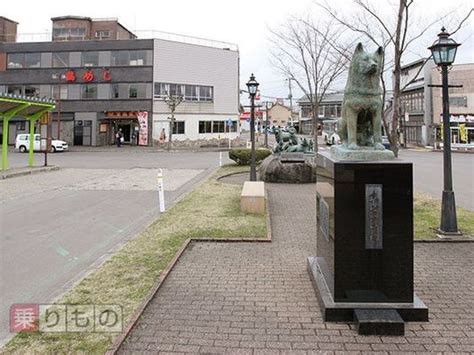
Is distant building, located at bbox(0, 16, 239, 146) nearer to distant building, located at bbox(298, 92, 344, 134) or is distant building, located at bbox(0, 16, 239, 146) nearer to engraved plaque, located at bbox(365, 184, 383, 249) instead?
distant building, located at bbox(298, 92, 344, 134)

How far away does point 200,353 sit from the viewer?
3.72 metres

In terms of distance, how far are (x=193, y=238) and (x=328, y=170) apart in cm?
348

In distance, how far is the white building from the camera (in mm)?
43812

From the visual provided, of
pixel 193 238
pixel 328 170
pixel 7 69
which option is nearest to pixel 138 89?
pixel 7 69

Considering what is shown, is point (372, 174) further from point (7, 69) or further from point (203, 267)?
point (7, 69)

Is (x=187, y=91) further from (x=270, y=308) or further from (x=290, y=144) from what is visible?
(x=270, y=308)

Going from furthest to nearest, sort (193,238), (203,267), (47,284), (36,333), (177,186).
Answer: (177,186) < (193,238) < (203,267) < (47,284) < (36,333)

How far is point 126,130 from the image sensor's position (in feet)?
156

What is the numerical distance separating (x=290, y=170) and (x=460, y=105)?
1411 inches

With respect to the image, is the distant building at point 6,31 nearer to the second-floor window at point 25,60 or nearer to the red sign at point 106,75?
the second-floor window at point 25,60

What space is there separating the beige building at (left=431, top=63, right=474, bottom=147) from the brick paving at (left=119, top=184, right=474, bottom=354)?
3984cm

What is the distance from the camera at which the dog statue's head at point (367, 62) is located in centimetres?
478

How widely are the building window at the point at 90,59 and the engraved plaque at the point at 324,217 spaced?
43.4 metres

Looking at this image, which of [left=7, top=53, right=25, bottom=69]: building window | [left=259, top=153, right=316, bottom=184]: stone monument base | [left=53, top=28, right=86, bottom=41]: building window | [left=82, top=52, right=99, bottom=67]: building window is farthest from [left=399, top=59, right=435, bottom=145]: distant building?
[left=7, top=53, right=25, bottom=69]: building window
